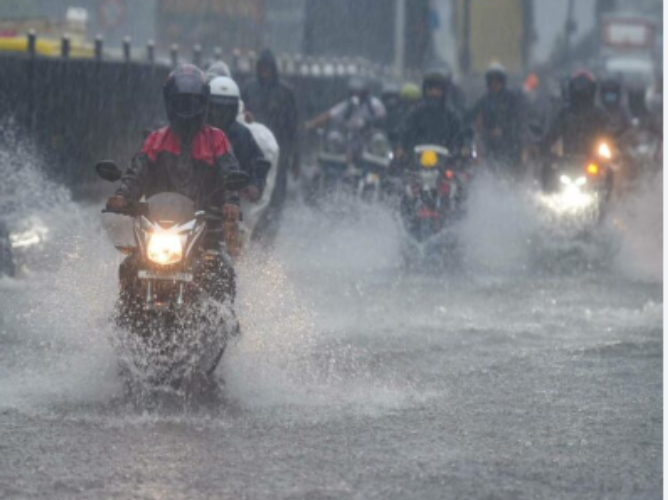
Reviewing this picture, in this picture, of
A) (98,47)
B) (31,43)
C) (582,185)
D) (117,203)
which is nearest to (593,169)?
(582,185)

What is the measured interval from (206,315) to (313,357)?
69.3 inches

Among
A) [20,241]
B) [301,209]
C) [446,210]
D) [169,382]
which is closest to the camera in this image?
[169,382]

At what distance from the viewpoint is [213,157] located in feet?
32.0

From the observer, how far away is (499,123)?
2262cm

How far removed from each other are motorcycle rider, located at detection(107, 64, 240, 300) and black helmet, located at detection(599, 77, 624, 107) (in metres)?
14.3

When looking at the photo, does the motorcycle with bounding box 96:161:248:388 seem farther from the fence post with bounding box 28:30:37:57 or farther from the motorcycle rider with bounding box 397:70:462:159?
the fence post with bounding box 28:30:37:57

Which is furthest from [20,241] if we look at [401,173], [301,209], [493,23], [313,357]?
[493,23]

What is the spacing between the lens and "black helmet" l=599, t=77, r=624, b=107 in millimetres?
23562

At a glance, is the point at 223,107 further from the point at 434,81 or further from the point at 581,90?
the point at 581,90

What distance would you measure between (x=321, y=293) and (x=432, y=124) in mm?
4199

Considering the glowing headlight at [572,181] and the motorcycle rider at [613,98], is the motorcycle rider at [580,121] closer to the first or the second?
the glowing headlight at [572,181]

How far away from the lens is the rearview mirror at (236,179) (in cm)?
934

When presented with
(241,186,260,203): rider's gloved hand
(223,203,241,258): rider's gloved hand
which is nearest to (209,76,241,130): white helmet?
(241,186,260,203): rider's gloved hand

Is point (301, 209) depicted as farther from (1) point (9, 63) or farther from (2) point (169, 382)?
(2) point (169, 382)
